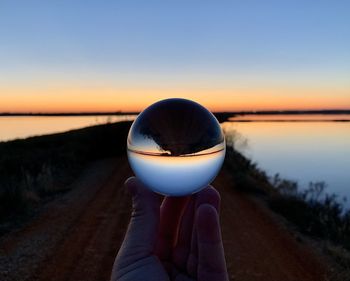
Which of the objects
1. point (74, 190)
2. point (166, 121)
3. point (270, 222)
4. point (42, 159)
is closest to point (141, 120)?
point (166, 121)

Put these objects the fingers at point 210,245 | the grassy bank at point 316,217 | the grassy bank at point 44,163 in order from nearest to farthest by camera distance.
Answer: the fingers at point 210,245, the grassy bank at point 316,217, the grassy bank at point 44,163

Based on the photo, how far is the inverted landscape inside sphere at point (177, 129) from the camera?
2.15 meters

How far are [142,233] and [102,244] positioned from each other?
270 inches

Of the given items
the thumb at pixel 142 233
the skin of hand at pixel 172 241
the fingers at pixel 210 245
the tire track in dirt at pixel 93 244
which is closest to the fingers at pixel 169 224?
the skin of hand at pixel 172 241

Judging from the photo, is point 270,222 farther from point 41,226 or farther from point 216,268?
point 216,268

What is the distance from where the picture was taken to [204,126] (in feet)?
7.39

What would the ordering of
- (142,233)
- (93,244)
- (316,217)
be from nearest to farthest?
1. (142,233)
2. (93,244)
3. (316,217)

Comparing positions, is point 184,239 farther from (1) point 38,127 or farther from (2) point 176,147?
(1) point 38,127

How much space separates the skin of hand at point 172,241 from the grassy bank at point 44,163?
9.68m

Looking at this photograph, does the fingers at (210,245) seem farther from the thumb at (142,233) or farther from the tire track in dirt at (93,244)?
the tire track in dirt at (93,244)

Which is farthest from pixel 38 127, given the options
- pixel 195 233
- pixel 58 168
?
pixel 195 233

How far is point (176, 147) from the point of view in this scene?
213 centimetres

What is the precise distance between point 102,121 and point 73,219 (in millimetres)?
24710

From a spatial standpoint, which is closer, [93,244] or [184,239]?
[184,239]
